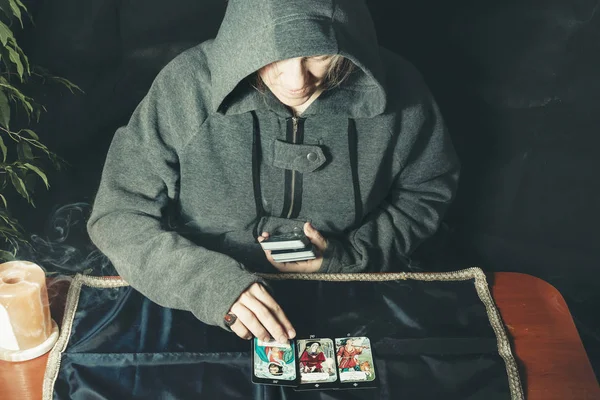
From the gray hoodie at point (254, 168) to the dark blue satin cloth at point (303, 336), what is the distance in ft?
0.23

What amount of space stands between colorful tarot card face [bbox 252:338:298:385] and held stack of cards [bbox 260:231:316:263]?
232 mm

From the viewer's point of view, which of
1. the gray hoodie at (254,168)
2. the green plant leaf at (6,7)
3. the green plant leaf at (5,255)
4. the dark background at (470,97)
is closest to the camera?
the gray hoodie at (254,168)

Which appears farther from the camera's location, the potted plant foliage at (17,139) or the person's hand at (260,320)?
the potted plant foliage at (17,139)

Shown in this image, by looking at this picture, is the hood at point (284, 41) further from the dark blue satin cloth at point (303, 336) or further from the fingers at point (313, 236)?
the dark blue satin cloth at point (303, 336)

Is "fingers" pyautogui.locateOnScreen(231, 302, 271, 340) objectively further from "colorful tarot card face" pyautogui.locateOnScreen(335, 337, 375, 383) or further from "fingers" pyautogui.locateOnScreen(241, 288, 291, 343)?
"colorful tarot card face" pyautogui.locateOnScreen(335, 337, 375, 383)

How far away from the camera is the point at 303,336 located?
1.29m

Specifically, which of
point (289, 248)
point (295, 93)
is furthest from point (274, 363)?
point (295, 93)

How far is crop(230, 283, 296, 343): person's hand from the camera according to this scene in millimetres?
1252

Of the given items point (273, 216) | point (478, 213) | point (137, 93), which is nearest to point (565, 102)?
point (478, 213)

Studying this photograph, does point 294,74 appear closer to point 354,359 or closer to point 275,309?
point 275,309

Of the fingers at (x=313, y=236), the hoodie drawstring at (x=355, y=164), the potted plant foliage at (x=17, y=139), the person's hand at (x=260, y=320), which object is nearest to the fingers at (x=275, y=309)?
the person's hand at (x=260, y=320)

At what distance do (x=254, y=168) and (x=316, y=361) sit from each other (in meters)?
0.47

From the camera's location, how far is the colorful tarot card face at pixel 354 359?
1.23 metres

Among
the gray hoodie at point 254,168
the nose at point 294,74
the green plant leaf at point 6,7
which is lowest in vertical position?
the gray hoodie at point 254,168
